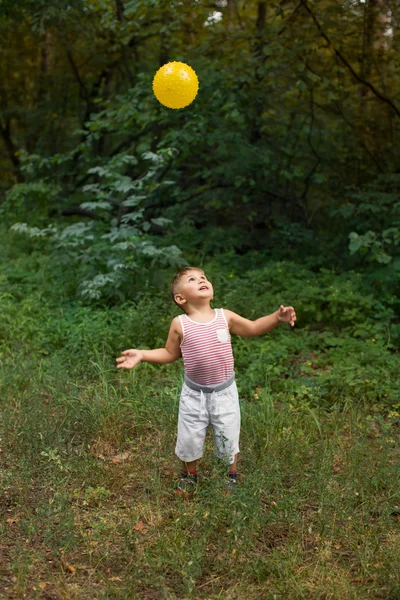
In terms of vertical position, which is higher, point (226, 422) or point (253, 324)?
point (253, 324)

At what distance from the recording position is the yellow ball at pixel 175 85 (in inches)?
150

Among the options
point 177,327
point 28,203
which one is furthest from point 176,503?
point 28,203

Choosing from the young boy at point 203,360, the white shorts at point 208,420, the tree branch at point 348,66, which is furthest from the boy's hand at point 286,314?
the tree branch at point 348,66

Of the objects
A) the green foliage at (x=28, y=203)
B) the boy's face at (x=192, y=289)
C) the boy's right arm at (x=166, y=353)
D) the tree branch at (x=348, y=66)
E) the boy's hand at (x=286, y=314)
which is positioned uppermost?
the tree branch at (x=348, y=66)

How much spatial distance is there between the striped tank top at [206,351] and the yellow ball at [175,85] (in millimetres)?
1333

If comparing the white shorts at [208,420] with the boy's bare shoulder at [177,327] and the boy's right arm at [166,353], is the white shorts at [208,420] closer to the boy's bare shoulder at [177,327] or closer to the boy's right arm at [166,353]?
the boy's right arm at [166,353]

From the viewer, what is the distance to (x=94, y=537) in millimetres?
3229

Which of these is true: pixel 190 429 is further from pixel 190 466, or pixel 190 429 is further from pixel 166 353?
pixel 166 353

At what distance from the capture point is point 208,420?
3584mm

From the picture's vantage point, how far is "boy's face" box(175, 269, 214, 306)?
3535mm

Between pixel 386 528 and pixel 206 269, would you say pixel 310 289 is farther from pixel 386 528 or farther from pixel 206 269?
pixel 386 528

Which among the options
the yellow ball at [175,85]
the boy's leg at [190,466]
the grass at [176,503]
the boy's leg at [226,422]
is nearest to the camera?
the grass at [176,503]

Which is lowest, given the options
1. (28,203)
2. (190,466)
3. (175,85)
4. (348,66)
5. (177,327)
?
(190,466)

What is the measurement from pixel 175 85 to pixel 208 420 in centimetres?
190
